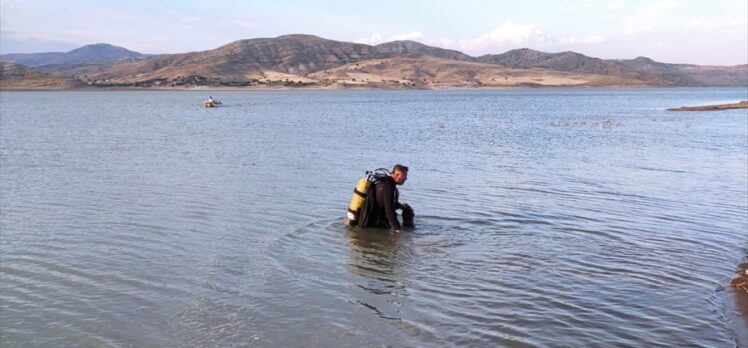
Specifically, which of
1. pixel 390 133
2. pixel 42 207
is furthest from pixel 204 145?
pixel 42 207

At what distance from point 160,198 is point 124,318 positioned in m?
9.12

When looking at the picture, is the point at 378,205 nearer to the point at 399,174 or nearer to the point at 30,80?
the point at 399,174

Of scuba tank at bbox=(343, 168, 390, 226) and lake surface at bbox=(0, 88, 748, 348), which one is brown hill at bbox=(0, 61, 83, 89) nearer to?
lake surface at bbox=(0, 88, 748, 348)

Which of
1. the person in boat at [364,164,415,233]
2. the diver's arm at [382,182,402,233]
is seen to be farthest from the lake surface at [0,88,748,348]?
the person in boat at [364,164,415,233]

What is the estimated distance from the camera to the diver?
1325 centimetres

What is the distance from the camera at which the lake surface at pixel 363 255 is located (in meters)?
8.29

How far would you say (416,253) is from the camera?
12.0 metres

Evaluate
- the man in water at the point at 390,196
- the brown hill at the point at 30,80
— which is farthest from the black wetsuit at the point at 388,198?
the brown hill at the point at 30,80

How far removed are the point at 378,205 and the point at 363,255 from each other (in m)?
1.83

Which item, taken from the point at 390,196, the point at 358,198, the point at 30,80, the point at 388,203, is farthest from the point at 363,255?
the point at 30,80

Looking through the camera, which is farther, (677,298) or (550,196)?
(550,196)

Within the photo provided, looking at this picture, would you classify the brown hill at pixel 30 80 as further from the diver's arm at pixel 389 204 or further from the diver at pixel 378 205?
the diver's arm at pixel 389 204

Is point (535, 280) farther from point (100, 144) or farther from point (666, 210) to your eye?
point (100, 144)

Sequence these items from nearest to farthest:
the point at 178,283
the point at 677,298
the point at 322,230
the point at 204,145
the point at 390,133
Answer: the point at 677,298
the point at 178,283
the point at 322,230
the point at 204,145
the point at 390,133
